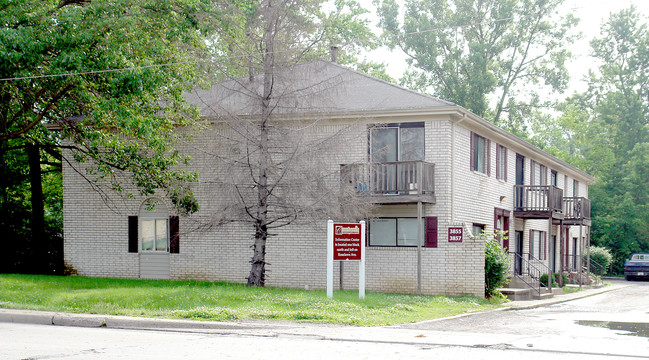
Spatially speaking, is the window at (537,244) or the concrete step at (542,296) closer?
the concrete step at (542,296)

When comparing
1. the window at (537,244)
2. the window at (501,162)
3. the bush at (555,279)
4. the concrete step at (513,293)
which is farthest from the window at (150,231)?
the window at (537,244)

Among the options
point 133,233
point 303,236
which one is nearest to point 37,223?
point 133,233

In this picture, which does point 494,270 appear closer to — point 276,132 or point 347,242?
point 347,242

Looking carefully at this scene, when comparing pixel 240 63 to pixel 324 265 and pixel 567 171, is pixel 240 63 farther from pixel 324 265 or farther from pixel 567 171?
pixel 567 171

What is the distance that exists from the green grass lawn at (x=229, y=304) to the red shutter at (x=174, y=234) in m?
5.40

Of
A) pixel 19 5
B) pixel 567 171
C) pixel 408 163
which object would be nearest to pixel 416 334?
pixel 408 163

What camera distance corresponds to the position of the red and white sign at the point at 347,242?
60.5ft

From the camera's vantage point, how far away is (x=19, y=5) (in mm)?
19375

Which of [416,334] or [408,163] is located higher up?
[408,163]

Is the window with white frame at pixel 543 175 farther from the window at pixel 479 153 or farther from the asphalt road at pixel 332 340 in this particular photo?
the asphalt road at pixel 332 340

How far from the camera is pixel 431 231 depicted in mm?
23391

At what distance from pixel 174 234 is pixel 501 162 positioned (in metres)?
12.7

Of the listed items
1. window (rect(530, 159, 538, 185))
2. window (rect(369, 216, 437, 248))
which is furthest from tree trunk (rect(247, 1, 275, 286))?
window (rect(530, 159, 538, 185))

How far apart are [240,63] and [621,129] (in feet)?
137
